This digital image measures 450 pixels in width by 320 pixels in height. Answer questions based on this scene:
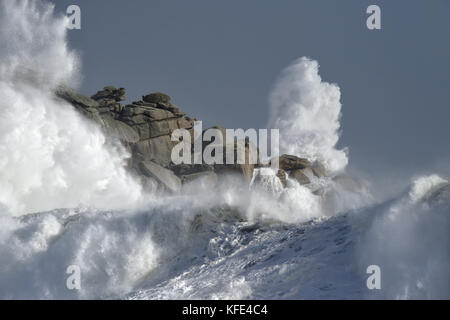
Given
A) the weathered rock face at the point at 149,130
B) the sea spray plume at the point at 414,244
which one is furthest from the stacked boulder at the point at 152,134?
the sea spray plume at the point at 414,244

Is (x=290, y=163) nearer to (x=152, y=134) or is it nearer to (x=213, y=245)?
(x=152, y=134)

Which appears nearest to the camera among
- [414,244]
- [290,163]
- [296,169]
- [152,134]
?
[414,244]

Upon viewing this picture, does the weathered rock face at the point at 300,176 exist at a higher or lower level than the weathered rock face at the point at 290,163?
lower

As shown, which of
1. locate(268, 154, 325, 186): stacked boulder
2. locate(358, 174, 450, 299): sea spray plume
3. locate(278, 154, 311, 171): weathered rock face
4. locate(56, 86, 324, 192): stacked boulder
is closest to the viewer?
locate(358, 174, 450, 299): sea spray plume

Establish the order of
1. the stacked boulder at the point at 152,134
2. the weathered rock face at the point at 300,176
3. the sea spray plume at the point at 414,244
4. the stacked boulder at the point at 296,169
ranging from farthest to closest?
the weathered rock face at the point at 300,176 < the stacked boulder at the point at 296,169 < the stacked boulder at the point at 152,134 < the sea spray plume at the point at 414,244

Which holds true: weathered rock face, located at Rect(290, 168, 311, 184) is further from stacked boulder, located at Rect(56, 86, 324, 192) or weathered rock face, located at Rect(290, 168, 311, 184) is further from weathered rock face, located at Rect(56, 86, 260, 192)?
weathered rock face, located at Rect(56, 86, 260, 192)

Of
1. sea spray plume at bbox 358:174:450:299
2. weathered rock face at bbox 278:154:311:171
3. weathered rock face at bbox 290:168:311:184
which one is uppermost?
weathered rock face at bbox 278:154:311:171

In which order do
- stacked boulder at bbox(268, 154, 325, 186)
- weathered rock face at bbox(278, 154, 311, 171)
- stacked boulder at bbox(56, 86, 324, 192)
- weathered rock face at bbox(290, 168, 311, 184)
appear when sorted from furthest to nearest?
weathered rock face at bbox(278, 154, 311, 171) → weathered rock face at bbox(290, 168, 311, 184) → stacked boulder at bbox(268, 154, 325, 186) → stacked boulder at bbox(56, 86, 324, 192)

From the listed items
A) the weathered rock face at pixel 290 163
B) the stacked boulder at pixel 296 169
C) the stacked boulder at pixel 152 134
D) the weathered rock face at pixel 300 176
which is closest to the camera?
the stacked boulder at pixel 152 134

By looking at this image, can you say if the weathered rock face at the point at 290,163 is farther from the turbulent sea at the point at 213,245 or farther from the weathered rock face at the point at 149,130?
the turbulent sea at the point at 213,245

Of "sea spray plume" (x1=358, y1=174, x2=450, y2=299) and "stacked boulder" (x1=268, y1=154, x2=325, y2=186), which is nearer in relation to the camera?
"sea spray plume" (x1=358, y1=174, x2=450, y2=299)

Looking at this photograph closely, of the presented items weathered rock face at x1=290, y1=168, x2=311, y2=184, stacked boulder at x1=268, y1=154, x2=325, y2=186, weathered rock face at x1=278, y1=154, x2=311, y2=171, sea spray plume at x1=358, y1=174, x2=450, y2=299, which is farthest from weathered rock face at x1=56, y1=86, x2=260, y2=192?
sea spray plume at x1=358, y1=174, x2=450, y2=299

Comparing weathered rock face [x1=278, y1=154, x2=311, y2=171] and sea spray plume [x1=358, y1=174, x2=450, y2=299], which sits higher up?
weathered rock face [x1=278, y1=154, x2=311, y2=171]

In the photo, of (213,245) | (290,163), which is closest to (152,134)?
(290,163)
